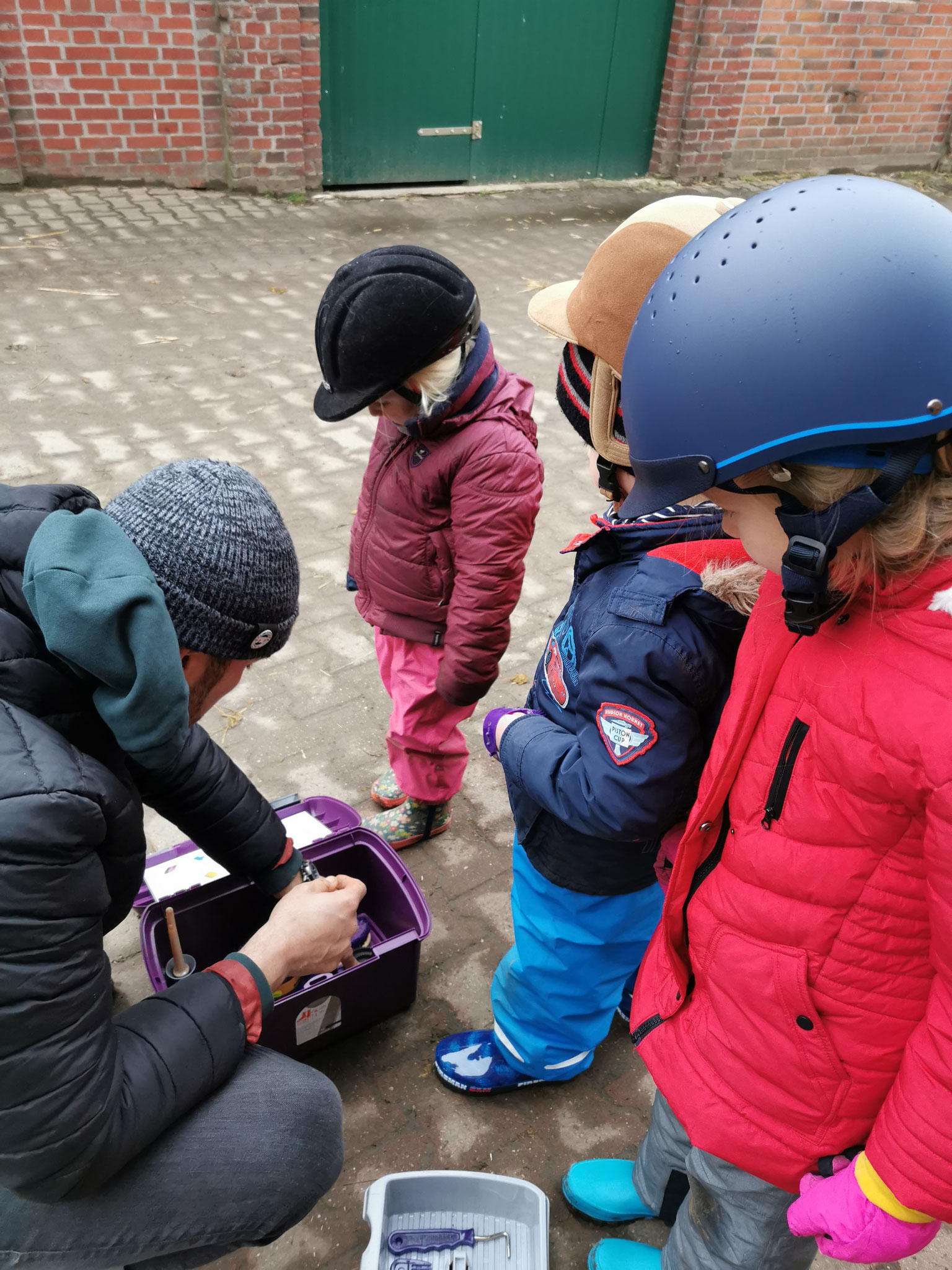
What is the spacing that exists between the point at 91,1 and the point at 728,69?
6.06m

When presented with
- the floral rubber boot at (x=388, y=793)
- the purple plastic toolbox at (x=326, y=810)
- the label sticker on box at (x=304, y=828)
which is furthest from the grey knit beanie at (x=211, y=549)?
the floral rubber boot at (x=388, y=793)

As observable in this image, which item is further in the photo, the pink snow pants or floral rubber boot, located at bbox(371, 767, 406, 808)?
floral rubber boot, located at bbox(371, 767, 406, 808)

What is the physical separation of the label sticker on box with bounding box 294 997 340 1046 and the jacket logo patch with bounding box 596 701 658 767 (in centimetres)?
104

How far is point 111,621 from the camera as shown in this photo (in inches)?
55.3

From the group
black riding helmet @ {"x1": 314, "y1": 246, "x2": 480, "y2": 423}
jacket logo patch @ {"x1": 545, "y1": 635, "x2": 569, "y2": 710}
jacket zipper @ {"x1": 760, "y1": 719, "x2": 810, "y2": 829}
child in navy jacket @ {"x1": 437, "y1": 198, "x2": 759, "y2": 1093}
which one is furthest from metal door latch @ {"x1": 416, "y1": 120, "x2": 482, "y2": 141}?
jacket zipper @ {"x1": 760, "y1": 719, "x2": 810, "y2": 829}

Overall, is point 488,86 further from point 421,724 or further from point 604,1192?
point 604,1192

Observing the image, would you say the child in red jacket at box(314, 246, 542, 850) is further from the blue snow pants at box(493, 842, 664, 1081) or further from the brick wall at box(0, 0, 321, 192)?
the brick wall at box(0, 0, 321, 192)

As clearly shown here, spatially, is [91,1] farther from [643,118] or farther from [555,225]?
[643,118]

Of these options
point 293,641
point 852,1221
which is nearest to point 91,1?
point 293,641

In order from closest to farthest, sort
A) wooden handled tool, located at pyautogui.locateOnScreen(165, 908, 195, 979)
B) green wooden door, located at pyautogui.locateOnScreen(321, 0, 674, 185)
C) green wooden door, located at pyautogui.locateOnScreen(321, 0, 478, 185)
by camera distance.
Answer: wooden handled tool, located at pyautogui.locateOnScreen(165, 908, 195, 979) < green wooden door, located at pyautogui.locateOnScreen(321, 0, 478, 185) < green wooden door, located at pyautogui.locateOnScreen(321, 0, 674, 185)

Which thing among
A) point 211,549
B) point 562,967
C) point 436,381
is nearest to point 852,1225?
point 562,967

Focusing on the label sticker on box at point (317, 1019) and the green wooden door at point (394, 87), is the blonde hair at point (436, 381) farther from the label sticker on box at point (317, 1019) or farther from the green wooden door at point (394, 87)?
the green wooden door at point (394, 87)

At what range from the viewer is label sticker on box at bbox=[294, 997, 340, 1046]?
2.27 m

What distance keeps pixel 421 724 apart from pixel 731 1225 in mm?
1587
